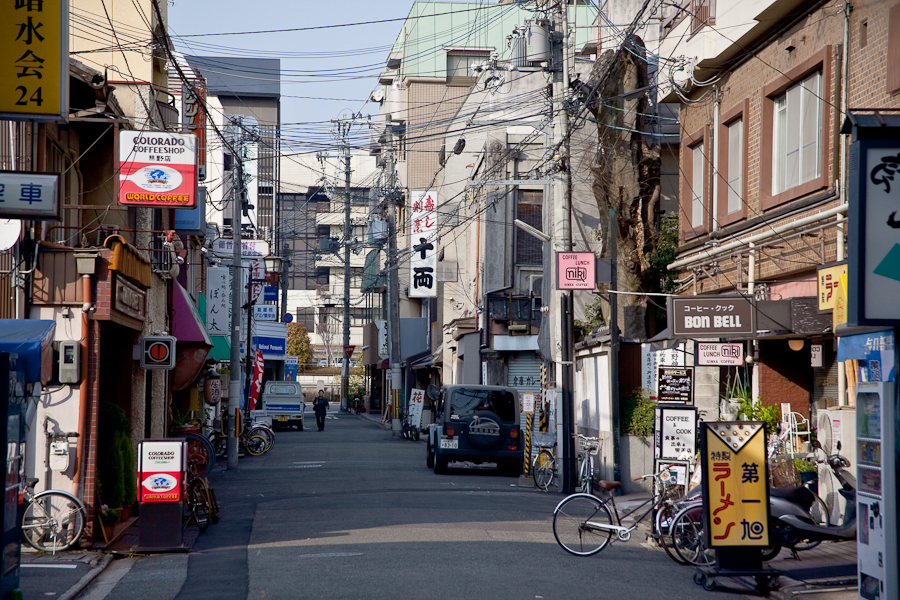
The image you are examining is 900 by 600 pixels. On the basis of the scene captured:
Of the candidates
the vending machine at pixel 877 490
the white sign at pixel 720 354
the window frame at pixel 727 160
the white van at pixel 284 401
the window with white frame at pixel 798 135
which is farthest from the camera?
the white van at pixel 284 401

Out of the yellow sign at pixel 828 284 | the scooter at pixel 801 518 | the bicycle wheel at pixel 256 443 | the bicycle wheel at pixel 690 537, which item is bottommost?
the bicycle wheel at pixel 256 443

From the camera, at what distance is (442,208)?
46.9 m

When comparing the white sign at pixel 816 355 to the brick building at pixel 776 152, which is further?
the white sign at pixel 816 355

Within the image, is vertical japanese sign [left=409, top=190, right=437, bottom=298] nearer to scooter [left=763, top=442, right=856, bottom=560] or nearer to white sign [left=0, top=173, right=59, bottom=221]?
scooter [left=763, top=442, right=856, bottom=560]

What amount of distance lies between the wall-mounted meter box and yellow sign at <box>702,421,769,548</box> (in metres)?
8.21

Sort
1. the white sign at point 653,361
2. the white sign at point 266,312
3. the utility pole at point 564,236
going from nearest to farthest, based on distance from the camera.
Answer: the white sign at point 653,361 < the utility pole at point 564,236 < the white sign at point 266,312

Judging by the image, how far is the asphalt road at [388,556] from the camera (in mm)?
9781

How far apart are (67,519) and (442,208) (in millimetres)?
35403

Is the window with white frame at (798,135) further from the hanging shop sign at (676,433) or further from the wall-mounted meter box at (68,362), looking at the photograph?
the wall-mounted meter box at (68,362)

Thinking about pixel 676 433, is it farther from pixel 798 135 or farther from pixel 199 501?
pixel 199 501

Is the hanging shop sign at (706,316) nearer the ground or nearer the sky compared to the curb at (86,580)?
nearer the sky

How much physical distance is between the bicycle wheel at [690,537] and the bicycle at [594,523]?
0.24m

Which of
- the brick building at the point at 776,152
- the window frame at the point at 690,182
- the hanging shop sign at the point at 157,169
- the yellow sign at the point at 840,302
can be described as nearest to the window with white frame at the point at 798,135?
the brick building at the point at 776,152

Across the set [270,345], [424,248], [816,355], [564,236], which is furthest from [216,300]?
[816,355]
